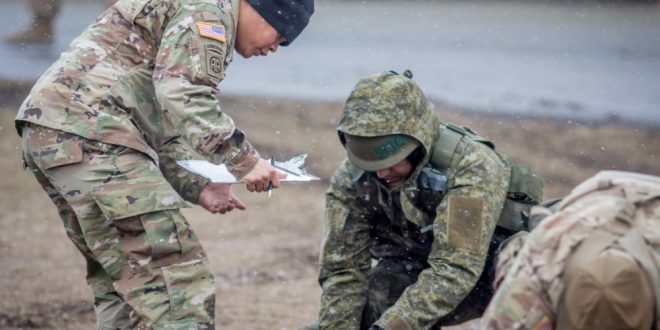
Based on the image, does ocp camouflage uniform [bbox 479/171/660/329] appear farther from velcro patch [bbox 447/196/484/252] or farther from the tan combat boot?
the tan combat boot

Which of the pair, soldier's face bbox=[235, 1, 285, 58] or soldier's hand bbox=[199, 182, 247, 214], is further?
soldier's hand bbox=[199, 182, 247, 214]

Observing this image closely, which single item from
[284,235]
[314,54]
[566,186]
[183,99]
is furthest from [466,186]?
[314,54]

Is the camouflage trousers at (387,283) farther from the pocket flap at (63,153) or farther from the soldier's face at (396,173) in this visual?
the pocket flap at (63,153)

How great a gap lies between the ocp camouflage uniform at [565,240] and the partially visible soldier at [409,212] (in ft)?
3.68

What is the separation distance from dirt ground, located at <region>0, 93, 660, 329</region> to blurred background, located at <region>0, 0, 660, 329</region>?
0.05ft

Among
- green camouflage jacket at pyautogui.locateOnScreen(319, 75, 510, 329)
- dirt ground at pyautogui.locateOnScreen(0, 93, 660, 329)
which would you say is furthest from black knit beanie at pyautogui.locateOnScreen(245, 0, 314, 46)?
dirt ground at pyautogui.locateOnScreen(0, 93, 660, 329)

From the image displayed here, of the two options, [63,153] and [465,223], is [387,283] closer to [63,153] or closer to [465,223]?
[465,223]

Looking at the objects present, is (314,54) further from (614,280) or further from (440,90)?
(614,280)

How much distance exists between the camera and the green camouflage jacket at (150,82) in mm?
3422

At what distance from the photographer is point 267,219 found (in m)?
7.62

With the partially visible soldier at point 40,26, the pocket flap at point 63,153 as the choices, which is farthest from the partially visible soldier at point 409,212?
the partially visible soldier at point 40,26

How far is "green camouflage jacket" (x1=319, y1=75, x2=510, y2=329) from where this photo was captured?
3.71 meters

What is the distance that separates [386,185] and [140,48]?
1084 mm

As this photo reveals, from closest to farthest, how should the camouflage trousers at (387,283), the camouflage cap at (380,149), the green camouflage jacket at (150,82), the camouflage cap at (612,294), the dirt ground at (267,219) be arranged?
the camouflage cap at (612,294), the green camouflage jacket at (150,82), the camouflage cap at (380,149), the camouflage trousers at (387,283), the dirt ground at (267,219)
